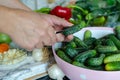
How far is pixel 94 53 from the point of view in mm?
754

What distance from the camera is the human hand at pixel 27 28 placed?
2.32 feet

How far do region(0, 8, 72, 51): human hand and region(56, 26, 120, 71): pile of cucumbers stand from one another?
7cm

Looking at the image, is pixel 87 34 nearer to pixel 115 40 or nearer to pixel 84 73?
pixel 115 40

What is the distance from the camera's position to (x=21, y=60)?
0.85m

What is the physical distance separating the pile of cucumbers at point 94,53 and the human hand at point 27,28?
7 centimetres

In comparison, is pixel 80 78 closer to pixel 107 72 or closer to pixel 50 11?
pixel 107 72

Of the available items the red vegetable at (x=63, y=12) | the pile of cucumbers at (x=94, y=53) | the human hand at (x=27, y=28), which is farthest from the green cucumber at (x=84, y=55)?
the red vegetable at (x=63, y=12)

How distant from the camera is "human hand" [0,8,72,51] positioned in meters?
0.71

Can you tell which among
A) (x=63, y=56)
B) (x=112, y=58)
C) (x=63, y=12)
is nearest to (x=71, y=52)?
(x=63, y=56)

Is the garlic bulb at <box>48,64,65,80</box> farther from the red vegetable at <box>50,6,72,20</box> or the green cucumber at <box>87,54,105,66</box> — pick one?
the red vegetable at <box>50,6,72,20</box>

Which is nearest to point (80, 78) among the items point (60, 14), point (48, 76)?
point (48, 76)

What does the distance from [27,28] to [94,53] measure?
21cm

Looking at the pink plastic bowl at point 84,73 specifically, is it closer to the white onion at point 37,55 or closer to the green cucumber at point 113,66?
the green cucumber at point 113,66

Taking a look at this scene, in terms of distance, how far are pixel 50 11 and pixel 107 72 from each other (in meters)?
0.60
